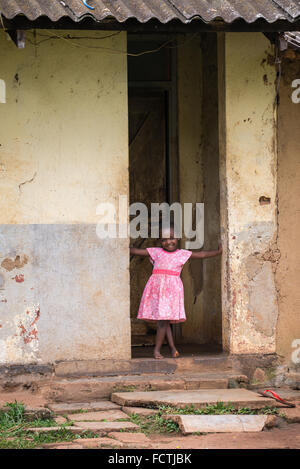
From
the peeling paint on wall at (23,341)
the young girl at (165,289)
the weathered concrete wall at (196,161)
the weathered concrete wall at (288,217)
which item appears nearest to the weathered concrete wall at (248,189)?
the weathered concrete wall at (288,217)

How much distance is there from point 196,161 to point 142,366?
2578mm

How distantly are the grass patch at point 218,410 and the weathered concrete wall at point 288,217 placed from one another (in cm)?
102

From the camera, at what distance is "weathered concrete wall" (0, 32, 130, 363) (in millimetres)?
7277

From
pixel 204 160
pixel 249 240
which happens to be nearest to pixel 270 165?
pixel 249 240

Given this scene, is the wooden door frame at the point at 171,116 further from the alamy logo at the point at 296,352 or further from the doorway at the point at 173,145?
the alamy logo at the point at 296,352

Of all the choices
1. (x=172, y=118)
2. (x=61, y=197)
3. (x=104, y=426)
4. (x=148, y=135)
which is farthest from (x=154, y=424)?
(x=172, y=118)

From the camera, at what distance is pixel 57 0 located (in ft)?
22.0

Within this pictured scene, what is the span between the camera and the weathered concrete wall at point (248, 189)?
7664 mm

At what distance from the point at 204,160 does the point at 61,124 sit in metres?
2.16

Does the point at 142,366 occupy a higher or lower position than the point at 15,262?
lower

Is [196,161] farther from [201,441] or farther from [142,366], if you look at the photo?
[201,441]

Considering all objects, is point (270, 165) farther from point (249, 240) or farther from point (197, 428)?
point (197, 428)

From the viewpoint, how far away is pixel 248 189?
770cm

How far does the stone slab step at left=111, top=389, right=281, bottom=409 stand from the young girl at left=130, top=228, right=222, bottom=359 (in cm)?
73
